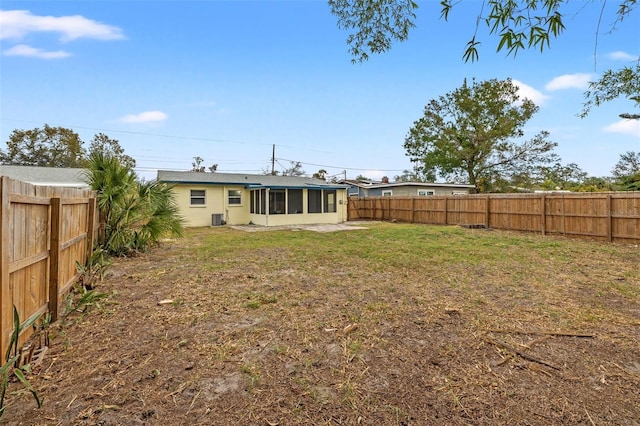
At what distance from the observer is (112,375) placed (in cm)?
240

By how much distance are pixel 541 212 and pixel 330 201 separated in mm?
10024

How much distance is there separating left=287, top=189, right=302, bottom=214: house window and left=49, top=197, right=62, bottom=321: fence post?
13635 millimetres

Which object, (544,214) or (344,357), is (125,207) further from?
(544,214)

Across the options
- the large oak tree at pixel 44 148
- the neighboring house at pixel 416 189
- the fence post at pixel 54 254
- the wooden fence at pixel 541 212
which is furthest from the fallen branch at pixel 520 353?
the large oak tree at pixel 44 148

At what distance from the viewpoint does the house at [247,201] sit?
16.1 m

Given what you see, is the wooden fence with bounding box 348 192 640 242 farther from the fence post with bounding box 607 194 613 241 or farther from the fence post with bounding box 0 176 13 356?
the fence post with bounding box 0 176 13 356

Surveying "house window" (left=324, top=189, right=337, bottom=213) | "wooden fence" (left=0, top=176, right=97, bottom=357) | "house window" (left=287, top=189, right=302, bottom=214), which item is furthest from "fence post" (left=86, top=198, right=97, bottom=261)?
"house window" (left=324, top=189, right=337, bottom=213)

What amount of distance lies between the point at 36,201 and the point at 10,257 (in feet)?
2.54

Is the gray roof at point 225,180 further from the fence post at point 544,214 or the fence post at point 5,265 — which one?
the fence post at point 5,265

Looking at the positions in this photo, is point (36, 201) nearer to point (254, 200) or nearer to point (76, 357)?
point (76, 357)

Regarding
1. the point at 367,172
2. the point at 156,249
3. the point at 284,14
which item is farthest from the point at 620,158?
the point at 156,249

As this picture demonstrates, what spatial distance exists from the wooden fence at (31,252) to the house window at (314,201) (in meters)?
13.7

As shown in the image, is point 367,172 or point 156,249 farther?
point 367,172

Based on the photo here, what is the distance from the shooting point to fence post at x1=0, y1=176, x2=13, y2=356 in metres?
2.15
